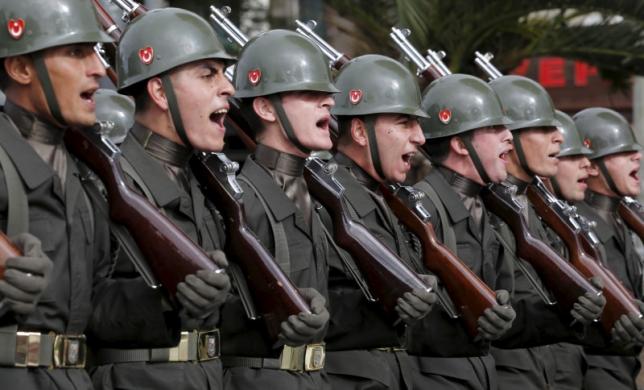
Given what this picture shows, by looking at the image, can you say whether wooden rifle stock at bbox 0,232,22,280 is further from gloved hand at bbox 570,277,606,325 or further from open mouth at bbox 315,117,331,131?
gloved hand at bbox 570,277,606,325

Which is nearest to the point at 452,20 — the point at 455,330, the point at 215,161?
the point at 455,330

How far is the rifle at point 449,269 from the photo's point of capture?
7988 mm

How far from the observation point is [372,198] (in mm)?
7973

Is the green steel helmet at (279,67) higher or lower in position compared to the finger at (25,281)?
lower

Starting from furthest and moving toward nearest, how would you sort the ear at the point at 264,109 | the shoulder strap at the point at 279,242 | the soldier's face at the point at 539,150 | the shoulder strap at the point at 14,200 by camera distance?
the soldier's face at the point at 539,150, the ear at the point at 264,109, the shoulder strap at the point at 279,242, the shoulder strap at the point at 14,200

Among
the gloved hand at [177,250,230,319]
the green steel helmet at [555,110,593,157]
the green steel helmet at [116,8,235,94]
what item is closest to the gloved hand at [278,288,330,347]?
the gloved hand at [177,250,230,319]

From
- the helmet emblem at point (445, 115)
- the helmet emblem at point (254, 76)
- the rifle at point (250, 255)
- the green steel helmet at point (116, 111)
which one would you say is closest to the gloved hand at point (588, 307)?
the helmet emblem at point (445, 115)

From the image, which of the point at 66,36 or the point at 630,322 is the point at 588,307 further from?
the point at 66,36

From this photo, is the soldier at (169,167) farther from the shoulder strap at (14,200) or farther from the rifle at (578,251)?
the rifle at (578,251)

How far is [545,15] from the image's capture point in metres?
15.0

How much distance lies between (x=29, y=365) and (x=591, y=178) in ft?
21.9

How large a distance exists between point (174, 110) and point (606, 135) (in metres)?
5.57

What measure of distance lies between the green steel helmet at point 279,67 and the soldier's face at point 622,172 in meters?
4.36

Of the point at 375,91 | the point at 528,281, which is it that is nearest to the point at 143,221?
the point at 375,91
